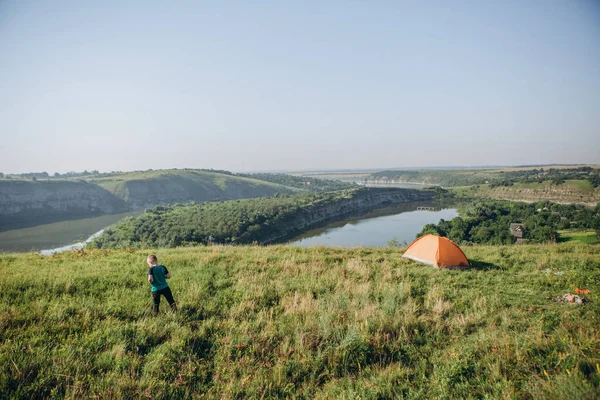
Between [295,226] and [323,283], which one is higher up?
[323,283]

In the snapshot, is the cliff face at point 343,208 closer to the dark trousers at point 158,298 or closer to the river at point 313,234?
the river at point 313,234

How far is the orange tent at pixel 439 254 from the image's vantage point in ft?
33.4

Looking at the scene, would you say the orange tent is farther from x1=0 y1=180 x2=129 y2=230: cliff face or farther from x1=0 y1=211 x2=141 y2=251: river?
x1=0 y1=180 x2=129 y2=230: cliff face

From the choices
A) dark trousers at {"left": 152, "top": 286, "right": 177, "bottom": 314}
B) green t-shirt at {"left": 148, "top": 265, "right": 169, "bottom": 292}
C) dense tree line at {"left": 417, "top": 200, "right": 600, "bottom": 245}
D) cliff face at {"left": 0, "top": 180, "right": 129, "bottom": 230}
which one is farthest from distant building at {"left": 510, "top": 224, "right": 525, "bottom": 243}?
cliff face at {"left": 0, "top": 180, "right": 129, "bottom": 230}

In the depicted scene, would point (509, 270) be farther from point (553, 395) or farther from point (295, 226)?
point (295, 226)

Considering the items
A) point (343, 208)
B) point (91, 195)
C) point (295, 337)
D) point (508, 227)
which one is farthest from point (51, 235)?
point (508, 227)

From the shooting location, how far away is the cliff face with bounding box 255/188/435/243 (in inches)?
2936

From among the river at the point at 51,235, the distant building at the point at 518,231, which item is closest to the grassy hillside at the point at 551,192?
the distant building at the point at 518,231

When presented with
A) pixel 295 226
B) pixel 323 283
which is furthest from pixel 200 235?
pixel 323 283

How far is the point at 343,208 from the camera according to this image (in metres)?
106

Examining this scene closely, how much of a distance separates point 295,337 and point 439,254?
770 centimetres

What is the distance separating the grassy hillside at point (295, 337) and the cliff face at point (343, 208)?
5769 cm

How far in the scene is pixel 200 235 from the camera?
5838cm

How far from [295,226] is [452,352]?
73878 millimetres
